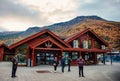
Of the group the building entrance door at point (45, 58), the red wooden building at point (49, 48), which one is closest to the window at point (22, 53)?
the red wooden building at point (49, 48)

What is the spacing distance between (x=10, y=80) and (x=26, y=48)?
16023 millimetres

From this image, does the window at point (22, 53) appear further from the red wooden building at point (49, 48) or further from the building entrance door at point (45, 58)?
the building entrance door at point (45, 58)

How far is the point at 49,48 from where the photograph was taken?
92.4ft

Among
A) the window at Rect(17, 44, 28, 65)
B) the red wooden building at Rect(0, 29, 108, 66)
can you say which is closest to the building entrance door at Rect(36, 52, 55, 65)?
the red wooden building at Rect(0, 29, 108, 66)

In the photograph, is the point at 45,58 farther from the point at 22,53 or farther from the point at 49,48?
the point at 22,53

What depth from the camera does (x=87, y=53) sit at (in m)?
35.1

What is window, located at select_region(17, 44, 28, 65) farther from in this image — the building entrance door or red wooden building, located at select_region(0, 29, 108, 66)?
the building entrance door

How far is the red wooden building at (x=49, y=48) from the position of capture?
28.2m

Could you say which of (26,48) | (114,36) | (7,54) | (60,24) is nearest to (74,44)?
(26,48)

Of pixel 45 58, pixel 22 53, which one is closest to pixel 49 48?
pixel 45 58

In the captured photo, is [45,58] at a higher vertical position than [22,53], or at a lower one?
lower

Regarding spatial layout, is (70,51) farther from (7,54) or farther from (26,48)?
(7,54)

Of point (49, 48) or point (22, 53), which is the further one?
point (22, 53)

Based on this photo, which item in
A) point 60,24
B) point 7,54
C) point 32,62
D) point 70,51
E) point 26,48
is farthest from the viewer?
point 60,24
